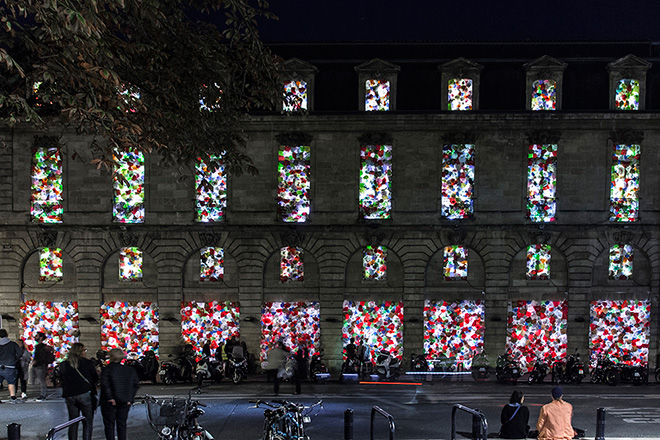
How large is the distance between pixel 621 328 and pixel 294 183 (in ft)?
50.2

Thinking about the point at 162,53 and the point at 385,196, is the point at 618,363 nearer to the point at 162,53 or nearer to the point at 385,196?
the point at 385,196

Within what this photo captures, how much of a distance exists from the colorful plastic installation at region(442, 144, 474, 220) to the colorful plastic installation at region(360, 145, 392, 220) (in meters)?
2.38

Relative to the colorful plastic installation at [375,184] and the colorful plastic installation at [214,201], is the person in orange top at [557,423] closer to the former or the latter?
the colorful plastic installation at [375,184]

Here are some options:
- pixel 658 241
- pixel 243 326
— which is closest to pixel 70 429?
pixel 243 326

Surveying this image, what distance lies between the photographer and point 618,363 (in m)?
24.5

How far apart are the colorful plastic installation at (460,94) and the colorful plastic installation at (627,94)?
611 cm

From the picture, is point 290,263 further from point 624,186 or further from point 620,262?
point 624,186

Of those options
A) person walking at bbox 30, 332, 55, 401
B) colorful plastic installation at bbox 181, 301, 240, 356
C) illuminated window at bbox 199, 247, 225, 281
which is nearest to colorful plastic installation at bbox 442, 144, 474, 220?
illuminated window at bbox 199, 247, 225, 281

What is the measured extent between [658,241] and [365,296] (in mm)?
12575

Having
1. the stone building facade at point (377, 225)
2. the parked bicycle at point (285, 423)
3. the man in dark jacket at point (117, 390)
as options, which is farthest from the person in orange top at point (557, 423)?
the stone building facade at point (377, 225)

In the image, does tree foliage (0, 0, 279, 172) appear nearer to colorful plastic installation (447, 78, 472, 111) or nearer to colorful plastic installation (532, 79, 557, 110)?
colorful plastic installation (447, 78, 472, 111)

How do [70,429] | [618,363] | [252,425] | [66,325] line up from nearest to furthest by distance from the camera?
1. [70,429]
2. [252,425]
3. [618,363]
4. [66,325]

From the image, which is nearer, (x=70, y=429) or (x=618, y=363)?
(x=70, y=429)

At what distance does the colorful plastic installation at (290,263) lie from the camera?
85.9ft
